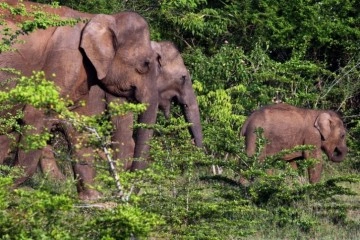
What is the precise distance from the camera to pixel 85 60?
13.4 m

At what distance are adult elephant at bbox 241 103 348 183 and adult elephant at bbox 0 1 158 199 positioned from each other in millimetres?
4982

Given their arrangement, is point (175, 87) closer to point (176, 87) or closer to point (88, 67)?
point (176, 87)

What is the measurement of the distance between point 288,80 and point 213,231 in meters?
11.8

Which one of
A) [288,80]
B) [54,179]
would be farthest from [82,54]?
[288,80]

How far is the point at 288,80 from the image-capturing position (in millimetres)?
20812

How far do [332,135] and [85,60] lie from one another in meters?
7.96

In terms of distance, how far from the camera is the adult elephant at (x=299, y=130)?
63.9 ft

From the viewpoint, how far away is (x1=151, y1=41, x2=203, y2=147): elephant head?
1811cm

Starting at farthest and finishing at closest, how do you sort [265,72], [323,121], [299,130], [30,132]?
[265,72]
[299,130]
[323,121]
[30,132]

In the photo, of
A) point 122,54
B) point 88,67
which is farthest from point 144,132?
point 88,67

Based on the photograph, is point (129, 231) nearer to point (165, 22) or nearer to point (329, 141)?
point (329, 141)

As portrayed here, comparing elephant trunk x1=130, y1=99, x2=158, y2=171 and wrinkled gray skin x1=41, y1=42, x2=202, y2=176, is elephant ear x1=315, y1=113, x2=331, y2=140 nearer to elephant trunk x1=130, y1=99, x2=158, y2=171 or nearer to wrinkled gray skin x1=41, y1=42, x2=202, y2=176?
wrinkled gray skin x1=41, y1=42, x2=202, y2=176

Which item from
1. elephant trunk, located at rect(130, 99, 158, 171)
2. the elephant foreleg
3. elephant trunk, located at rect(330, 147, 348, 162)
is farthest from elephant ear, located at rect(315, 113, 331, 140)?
the elephant foreleg

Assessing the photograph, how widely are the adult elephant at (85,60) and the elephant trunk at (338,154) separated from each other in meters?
6.65
